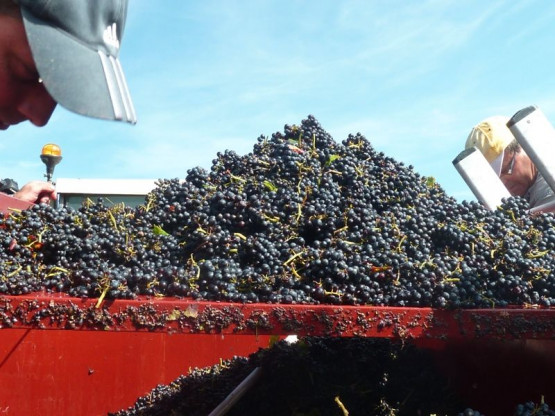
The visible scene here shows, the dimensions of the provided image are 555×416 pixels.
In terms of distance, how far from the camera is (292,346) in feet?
6.38

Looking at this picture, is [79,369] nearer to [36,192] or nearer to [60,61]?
[36,192]

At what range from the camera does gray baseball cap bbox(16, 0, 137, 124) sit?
1032 mm

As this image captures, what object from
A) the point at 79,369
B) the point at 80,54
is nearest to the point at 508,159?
the point at 79,369

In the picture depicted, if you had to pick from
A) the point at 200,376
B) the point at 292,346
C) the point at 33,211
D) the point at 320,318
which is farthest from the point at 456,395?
the point at 33,211

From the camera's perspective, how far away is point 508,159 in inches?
123

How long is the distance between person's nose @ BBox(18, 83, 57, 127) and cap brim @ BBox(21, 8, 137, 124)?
0.30 ft

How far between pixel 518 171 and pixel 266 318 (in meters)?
2.22

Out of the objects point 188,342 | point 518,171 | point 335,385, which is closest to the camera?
point 335,385

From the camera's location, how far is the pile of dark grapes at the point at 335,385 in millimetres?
1790

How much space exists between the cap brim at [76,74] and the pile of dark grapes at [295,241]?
19.8 inches

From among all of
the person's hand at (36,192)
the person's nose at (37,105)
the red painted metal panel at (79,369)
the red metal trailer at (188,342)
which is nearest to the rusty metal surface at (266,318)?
the red metal trailer at (188,342)

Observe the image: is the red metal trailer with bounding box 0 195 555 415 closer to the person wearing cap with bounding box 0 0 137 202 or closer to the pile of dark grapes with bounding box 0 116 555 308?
the pile of dark grapes with bounding box 0 116 555 308

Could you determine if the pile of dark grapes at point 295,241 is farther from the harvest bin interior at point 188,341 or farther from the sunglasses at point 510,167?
the sunglasses at point 510,167

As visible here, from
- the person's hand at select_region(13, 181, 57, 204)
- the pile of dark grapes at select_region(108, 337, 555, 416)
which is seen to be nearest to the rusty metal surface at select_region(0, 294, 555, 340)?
the pile of dark grapes at select_region(108, 337, 555, 416)
